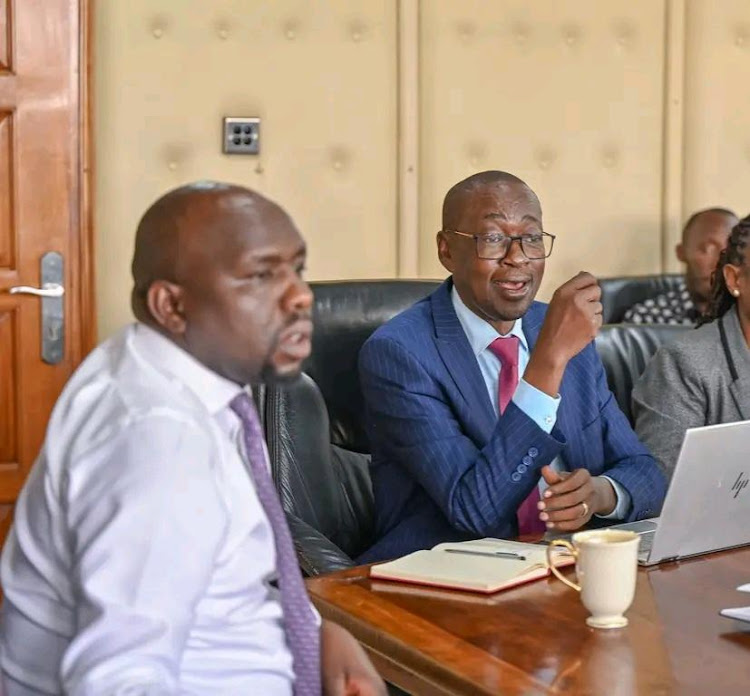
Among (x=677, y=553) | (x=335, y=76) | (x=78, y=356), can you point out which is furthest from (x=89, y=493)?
(x=335, y=76)

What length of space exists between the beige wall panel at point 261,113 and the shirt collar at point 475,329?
1796mm

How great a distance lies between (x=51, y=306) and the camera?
3.66 m

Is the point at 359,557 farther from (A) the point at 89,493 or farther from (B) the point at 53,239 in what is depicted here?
(B) the point at 53,239

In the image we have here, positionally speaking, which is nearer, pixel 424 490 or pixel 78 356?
pixel 424 490

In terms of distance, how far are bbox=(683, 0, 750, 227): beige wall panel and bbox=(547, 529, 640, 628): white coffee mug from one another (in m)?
3.32

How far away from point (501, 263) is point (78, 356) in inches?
66.3

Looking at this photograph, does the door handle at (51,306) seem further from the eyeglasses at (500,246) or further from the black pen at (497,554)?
the black pen at (497,554)

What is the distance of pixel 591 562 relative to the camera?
162 cm

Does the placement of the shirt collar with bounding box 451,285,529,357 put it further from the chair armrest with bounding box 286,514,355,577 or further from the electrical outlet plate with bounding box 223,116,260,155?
the electrical outlet plate with bounding box 223,116,260,155

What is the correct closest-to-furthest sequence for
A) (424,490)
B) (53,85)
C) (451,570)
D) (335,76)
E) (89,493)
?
(89,493)
(451,570)
(424,490)
(53,85)
(335,76)

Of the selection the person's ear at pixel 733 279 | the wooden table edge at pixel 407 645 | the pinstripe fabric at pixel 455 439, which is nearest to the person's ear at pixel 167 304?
the wooden table edge at pixel 407 645

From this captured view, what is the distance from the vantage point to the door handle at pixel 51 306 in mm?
3656

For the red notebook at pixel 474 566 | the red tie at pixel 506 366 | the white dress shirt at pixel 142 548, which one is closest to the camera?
the white dress shirt at pixel 142 548

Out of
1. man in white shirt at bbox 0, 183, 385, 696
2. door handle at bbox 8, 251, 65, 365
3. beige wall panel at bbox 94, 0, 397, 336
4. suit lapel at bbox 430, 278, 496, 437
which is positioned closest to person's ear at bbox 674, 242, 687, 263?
beige wall panel at bbox 94, 0, 397, 336
